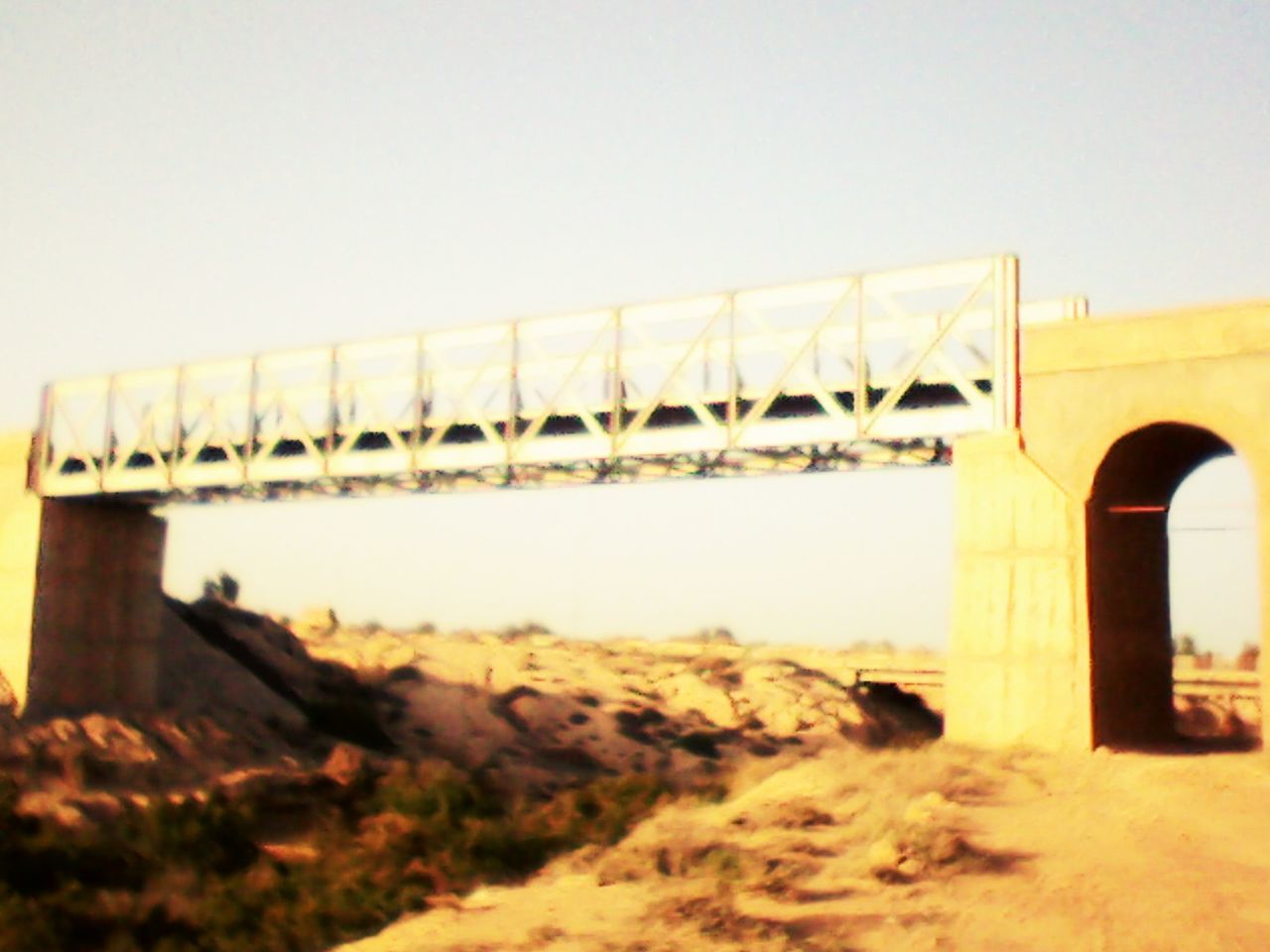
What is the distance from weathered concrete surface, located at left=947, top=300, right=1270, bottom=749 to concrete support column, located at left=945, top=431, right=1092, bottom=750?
2 centimetres

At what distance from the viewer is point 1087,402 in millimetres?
23172

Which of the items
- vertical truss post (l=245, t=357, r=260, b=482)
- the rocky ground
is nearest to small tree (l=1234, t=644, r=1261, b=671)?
the rocky ground

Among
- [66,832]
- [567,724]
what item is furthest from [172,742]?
[567,724]

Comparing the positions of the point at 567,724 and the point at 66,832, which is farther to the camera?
the point at 567,724

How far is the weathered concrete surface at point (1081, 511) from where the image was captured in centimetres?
2200

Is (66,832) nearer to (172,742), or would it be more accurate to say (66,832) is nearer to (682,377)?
(172,742)

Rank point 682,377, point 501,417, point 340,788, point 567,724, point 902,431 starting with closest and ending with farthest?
point 902,431
point 682,377
point 501,417
point 340,788
point 567,724

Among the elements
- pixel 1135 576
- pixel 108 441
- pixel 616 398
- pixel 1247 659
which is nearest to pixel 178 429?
pixel 108 441

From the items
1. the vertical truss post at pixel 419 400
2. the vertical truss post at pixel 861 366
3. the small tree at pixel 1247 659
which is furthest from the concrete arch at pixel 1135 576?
the small tree at pixel 1247 659

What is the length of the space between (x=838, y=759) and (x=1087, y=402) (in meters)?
7.64

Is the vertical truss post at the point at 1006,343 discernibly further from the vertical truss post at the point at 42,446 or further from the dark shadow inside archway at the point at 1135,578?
the vertical truss post at the point at 42,446

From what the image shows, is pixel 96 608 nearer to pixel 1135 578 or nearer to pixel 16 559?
pixel 16 559

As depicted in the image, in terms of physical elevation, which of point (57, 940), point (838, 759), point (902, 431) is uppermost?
point (902, 431)

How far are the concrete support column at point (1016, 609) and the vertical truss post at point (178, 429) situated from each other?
22.3 m
